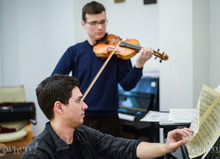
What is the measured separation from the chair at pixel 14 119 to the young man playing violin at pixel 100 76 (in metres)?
1.45

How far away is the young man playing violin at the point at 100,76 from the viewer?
1.64 m

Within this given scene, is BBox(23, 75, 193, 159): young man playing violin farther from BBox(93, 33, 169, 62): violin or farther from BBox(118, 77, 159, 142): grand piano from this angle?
BBox(118, 77, 159, 142): grand piano

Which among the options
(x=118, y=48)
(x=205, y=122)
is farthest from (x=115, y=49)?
(x=205, y=122)

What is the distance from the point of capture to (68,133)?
107 centimetres

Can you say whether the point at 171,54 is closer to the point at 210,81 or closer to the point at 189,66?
the point at 189,66

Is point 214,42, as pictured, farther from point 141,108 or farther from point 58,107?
point 58,107

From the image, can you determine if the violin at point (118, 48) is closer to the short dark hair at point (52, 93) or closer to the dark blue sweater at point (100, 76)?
the dark blue sweater at point (100, 76)

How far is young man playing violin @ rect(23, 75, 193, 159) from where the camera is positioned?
98 cm

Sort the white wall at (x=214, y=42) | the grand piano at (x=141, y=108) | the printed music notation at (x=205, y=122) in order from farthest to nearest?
the grand piano at (x=141, y=108) → the white wall at (x=214, y=42) → the printed music notation at (x=205, y=122)

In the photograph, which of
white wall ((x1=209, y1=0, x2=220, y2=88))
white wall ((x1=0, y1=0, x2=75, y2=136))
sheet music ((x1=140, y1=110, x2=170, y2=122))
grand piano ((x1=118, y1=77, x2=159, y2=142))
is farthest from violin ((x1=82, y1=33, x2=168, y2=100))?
white wall ((x1=0, y1=0, x2=75, y2=136))

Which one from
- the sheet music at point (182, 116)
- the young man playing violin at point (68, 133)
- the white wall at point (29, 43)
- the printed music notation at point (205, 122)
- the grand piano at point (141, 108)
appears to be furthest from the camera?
the white wall at point (29, 43)

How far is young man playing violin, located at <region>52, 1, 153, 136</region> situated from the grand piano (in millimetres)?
623

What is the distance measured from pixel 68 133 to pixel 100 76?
680mm

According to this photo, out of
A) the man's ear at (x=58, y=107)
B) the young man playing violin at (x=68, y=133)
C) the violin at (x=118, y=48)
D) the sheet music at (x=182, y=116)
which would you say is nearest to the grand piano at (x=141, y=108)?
the violin at (x=118, y=48)
